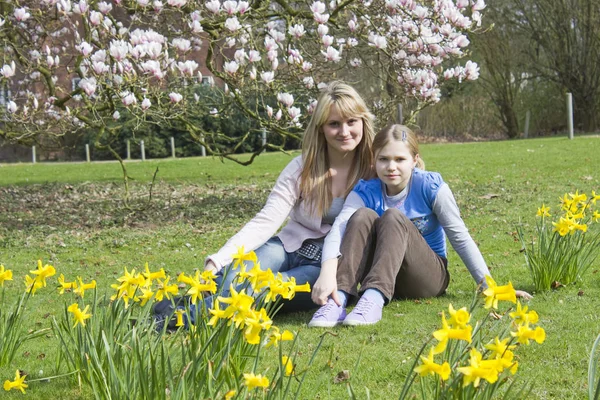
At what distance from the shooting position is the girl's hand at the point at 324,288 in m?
3.81

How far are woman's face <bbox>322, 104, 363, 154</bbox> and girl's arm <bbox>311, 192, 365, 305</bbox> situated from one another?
31 centimetres

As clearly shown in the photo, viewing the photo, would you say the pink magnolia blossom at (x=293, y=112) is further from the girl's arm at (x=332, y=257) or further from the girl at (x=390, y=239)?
the girl's arm at (x=332, y=257)

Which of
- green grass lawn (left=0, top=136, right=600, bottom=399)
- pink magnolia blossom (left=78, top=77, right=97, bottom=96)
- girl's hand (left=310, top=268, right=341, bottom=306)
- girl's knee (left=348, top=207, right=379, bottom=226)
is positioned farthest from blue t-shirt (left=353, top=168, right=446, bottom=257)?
pink magnolia blossom (left=78, top=77, right=97, bottom=96)

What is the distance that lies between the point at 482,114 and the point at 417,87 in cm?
1904

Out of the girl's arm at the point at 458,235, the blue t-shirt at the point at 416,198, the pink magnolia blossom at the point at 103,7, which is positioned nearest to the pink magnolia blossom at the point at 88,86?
the pink magnolia blossom at the point at 103,7

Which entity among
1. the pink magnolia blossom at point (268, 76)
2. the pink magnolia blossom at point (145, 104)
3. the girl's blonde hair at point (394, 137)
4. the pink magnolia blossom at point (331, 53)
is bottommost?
the girl's blonde hair at point (394, 137)

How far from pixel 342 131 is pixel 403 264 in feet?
2.78

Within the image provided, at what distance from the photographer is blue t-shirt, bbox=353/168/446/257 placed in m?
4.35

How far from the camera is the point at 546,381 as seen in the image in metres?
3.01

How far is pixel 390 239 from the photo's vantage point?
13.4ft

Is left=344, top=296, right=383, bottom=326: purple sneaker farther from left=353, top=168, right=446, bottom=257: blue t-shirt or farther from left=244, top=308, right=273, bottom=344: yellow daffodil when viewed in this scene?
left=244, top=308, right=273, bottom=344: yellow daffodil

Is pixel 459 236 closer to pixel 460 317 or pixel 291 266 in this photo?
pixel 291 266

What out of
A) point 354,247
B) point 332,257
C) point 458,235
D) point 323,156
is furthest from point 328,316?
point 323,156

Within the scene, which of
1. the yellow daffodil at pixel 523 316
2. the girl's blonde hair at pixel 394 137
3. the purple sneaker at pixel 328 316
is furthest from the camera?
the girl's blonde hair at pixel 394 137
